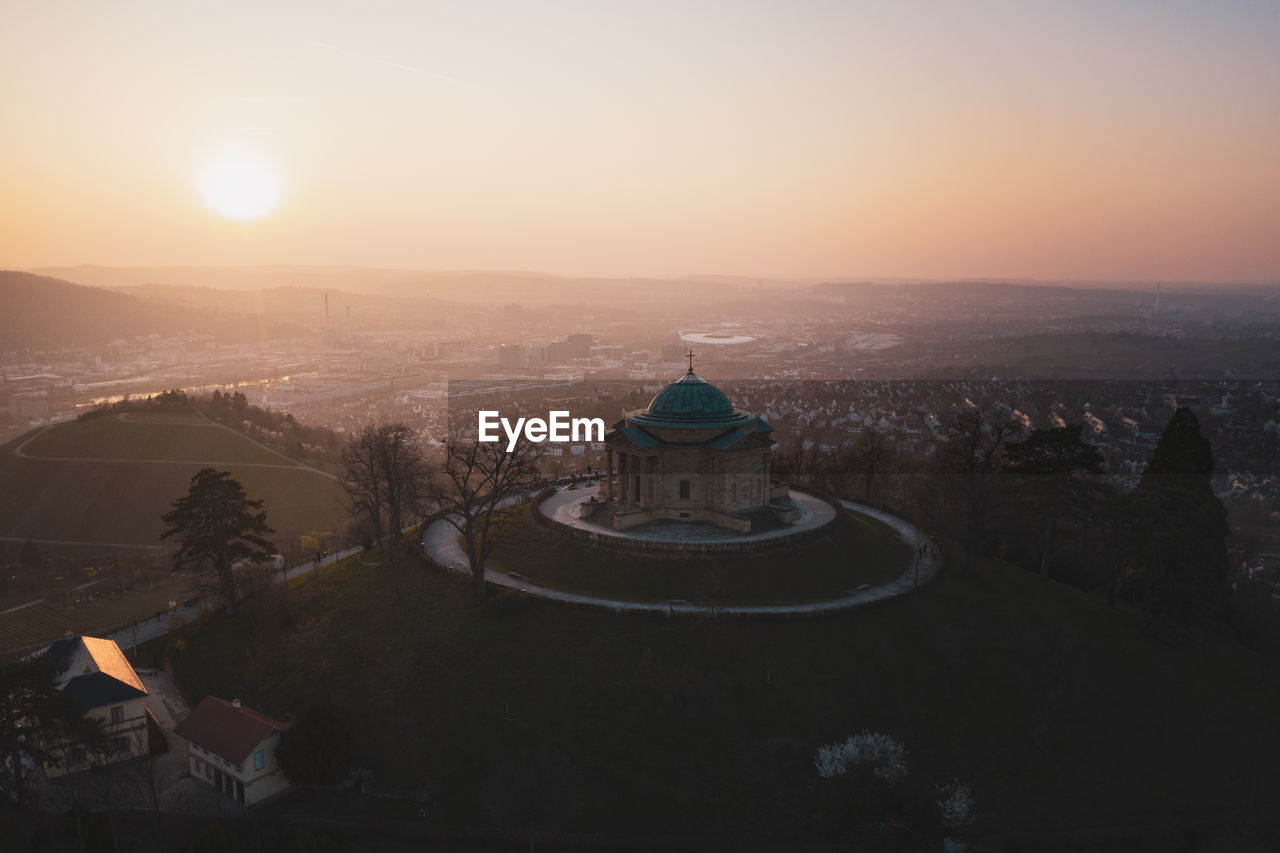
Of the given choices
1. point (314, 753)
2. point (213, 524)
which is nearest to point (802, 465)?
point (213, 524)

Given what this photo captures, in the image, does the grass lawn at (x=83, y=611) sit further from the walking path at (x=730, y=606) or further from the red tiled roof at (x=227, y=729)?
the red tiled roof at (x=227, y=729)

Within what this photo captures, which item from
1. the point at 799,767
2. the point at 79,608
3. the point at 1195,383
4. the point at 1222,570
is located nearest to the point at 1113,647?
the point at 1222,570

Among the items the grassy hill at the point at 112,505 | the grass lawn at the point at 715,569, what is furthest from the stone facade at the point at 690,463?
the grassy hill at the point at 112,505

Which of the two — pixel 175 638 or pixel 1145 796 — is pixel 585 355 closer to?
pixel 175 638

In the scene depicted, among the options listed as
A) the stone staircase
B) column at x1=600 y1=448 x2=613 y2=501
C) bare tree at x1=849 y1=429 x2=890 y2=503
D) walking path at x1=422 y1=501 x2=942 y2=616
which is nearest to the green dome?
column at x1=600 y1=448 x2=613 y2=501

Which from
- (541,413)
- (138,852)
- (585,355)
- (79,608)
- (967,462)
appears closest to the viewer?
(138,852)

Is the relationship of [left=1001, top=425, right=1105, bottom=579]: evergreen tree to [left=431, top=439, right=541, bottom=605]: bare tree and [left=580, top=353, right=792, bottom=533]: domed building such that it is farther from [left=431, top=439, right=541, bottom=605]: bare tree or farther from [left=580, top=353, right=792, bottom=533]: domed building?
[left=431, top=439, right=541, bottom=605]: bare tree
